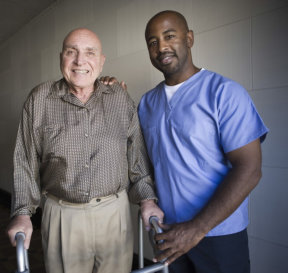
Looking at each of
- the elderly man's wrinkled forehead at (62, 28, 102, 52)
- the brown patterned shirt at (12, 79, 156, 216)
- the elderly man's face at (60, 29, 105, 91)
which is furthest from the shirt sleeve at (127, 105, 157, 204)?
the elderly man's wrinkled forehead at (62, 28, 102, 52)

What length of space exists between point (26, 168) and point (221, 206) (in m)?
0.87

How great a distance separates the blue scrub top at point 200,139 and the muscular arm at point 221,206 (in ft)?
0.18

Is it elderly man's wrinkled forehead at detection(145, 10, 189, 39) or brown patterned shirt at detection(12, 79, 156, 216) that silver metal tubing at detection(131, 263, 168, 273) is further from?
elderly man's wrinkled forehead at detection(145, 10, 189, 39)

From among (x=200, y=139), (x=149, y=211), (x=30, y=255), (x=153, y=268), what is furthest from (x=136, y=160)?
(x=30, y=255)

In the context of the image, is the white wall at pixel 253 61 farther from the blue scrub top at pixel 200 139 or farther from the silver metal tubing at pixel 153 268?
the silver metal tubing at pixel 153 268

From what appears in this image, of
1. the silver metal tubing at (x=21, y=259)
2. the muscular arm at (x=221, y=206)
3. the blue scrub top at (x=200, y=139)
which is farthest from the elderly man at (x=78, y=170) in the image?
the silver metal tubing at (x=21, y=259)

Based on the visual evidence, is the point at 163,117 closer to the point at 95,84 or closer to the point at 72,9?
the point at 95,84

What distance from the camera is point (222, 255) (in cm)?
114

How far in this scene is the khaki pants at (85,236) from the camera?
1249 mm

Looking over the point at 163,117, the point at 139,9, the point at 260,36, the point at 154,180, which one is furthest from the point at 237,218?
the point at 139,9

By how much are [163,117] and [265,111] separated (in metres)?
0.62

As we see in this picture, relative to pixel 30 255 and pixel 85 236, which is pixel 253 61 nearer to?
pixel 85 236

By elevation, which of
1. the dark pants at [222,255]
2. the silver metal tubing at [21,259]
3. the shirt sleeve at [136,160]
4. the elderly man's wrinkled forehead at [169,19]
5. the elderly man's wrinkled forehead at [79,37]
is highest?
the elderly man's wrinkled forehead at [169,19]

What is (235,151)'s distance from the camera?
108 cm
